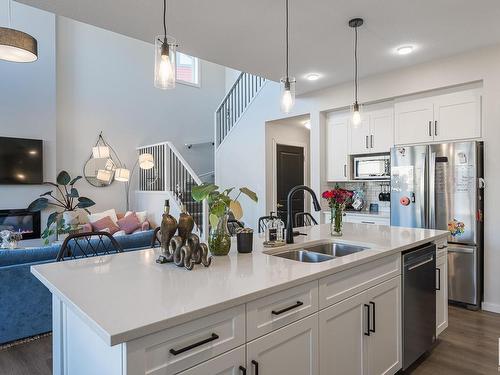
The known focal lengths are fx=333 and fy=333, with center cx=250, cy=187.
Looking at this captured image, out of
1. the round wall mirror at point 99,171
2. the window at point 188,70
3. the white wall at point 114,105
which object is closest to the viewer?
the white wall at point 114,105

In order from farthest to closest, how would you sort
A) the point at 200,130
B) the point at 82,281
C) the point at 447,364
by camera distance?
the point at 200,130 < the point at 447,364 < the point at 82,281

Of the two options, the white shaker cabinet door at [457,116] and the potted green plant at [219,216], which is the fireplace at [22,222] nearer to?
the potted green plant at [219,216]

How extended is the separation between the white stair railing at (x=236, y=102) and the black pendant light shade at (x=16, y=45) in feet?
11.9

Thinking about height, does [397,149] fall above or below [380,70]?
below

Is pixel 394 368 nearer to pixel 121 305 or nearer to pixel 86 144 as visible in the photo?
pixel 121 305

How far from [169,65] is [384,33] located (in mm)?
2354

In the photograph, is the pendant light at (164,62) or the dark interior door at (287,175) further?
the dark interior door at (287,175)

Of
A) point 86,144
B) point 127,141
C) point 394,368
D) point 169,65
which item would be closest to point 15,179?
point 86,144

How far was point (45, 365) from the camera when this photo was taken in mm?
2479

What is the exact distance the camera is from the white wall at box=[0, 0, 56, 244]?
5645mm

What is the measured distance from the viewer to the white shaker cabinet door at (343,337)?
1.67m

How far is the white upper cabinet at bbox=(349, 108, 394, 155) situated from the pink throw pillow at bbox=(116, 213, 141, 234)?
3.92m

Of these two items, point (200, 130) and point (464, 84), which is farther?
point (200, 130)

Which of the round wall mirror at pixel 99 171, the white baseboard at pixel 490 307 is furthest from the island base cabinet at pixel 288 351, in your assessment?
the round wall mirror at pixel 99 171
